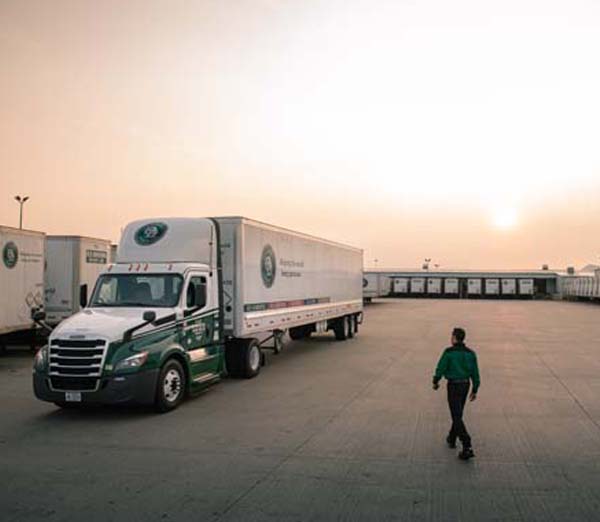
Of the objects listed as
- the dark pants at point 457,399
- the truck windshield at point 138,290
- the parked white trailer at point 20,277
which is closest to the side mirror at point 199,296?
the truck windshield at point 138,290

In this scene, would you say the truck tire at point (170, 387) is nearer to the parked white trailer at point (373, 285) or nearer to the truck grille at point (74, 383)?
the truck grille at point (74, 383)

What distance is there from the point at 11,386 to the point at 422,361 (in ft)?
35.7

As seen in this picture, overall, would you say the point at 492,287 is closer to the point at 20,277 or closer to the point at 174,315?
the point at 20,277

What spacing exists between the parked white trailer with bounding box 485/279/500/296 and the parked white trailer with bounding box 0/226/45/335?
83.4m

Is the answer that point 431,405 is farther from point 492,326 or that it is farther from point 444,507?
point 492,326

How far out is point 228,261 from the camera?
15.2 meters

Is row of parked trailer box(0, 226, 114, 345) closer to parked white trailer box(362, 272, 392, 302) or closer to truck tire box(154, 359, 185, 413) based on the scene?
truck tire box(154, 359, 185, 413)

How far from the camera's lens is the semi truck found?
36.6 feet

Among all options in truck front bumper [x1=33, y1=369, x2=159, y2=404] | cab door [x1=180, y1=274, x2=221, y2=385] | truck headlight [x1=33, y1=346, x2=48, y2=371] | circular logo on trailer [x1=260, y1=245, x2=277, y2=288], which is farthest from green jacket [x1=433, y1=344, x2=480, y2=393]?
circular logo on trailer [x1=260, y1=245, x2=277, y2=288]

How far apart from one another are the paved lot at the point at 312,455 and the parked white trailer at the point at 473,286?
83599 millimetres

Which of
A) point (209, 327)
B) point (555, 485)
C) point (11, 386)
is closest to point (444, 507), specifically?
point (555, 485)

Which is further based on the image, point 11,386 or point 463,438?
point 11,386

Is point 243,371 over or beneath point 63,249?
beneath

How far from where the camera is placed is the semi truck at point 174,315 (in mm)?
11141
